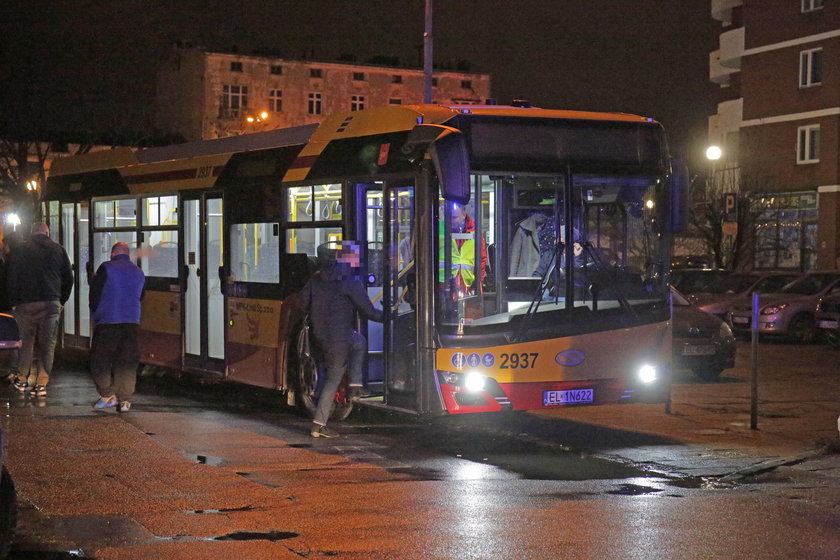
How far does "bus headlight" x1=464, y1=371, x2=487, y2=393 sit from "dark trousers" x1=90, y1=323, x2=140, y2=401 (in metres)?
3.93

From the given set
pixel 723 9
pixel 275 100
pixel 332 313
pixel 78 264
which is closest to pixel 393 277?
pixel 332 313

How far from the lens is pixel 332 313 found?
1215cm

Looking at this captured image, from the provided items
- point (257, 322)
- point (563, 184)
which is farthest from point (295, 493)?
point (257, 322)

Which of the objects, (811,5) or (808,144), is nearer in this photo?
(811,5)

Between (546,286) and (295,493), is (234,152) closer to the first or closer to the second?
(546,286)

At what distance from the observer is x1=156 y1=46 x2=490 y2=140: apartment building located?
327 ft

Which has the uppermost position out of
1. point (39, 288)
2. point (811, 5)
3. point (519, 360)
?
point (811, 5)

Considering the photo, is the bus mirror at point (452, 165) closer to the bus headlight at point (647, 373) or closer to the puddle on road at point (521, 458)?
the puddle on road at point (521, 458)

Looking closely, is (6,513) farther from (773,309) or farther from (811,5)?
(811,5)

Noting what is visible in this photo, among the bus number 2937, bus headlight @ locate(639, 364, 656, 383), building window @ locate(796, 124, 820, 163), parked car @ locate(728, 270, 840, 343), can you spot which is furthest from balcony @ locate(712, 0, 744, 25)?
the bus number 2937

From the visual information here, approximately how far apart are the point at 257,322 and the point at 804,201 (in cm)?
3846

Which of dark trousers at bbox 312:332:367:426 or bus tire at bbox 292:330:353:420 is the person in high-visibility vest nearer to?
dark trousers at bbox 312:332:367:426

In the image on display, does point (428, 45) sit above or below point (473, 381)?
above

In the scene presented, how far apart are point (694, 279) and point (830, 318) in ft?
12.8
